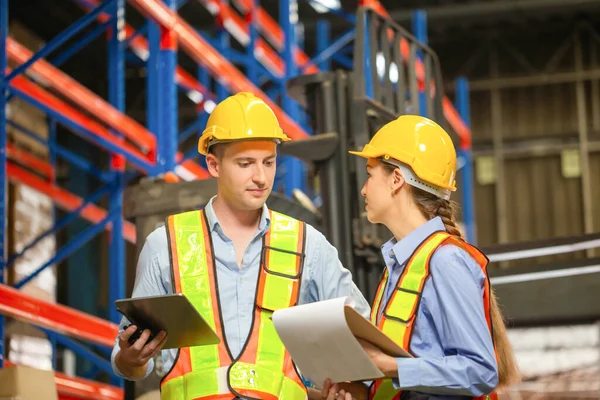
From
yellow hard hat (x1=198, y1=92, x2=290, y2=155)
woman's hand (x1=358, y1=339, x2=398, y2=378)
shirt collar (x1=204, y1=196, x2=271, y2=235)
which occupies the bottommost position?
woman's hand (x1=358, y1=339, x2=398, y2=378)

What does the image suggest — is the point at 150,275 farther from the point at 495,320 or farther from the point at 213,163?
the point at 495,320

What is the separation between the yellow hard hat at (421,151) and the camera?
3465 millimetres

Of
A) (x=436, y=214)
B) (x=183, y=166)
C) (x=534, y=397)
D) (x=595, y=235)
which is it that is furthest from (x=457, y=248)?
(x=183, y=166)

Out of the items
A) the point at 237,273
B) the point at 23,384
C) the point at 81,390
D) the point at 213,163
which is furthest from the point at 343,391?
the point at 81,390

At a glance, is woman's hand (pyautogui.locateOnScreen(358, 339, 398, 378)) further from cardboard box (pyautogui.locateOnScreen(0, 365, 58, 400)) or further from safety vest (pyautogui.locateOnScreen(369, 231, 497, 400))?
cardboard box (pyautogui.locateOnScreen(0, 365, 58, 400))

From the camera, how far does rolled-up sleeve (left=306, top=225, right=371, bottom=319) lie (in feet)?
11.7

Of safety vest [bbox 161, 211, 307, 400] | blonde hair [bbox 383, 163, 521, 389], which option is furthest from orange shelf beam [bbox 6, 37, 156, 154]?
blonde hair [bbox 383, 163, 521, 389]

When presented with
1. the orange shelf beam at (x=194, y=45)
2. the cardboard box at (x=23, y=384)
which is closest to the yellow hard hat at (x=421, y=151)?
the cardboard box at (x=23, y=384)

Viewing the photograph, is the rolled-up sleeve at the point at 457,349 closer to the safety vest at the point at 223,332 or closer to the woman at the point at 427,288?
the woman at the point at 427,288

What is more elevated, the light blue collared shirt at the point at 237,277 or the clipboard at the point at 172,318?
the light blue collared shirt at the point at 237,277

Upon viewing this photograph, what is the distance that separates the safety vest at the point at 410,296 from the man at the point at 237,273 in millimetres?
332

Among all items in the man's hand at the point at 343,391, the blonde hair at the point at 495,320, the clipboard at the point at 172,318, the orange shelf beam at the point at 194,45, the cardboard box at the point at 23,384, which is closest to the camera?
→ the clipboard at the point at 172,318

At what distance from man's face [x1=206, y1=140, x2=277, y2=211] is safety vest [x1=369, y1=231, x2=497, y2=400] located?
594 millimetres

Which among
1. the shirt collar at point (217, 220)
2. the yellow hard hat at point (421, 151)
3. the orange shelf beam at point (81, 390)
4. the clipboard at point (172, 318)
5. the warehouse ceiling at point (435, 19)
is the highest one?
the warehouse ceiling at point (435, 19)
